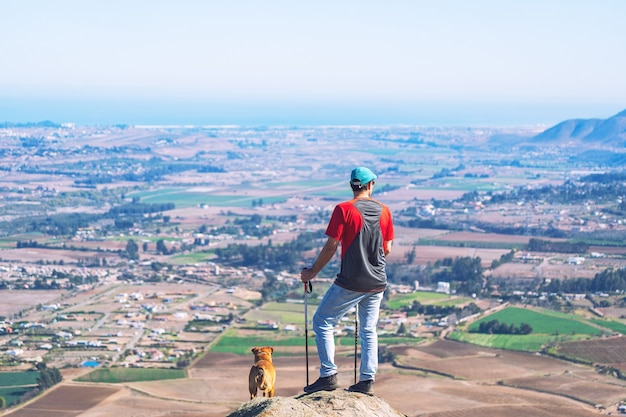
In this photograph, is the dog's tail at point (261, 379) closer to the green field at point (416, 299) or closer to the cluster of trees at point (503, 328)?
the cluster of trees at point (503, 328)

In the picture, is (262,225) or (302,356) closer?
(302,356)

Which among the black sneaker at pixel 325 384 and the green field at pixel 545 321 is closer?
the black sneaker at pixel 325 384

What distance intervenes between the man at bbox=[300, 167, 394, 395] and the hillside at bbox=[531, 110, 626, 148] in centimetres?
16741

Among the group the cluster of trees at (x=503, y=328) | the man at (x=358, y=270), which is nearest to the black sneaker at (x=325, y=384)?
the man at (x=358, y=270)

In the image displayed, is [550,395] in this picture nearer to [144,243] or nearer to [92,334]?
[92,334]

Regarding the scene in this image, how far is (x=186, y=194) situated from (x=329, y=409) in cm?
11115

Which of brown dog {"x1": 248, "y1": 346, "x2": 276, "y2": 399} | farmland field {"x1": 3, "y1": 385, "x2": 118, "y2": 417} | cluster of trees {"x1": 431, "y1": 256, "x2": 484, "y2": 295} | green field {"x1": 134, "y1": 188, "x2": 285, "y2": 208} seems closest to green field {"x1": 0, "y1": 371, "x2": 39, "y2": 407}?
farmland field {"x1": 3, "y1": 385, "x2": 118, "y2": 417}

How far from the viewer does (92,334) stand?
49.5 metres

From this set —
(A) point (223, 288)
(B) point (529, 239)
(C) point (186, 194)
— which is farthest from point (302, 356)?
(C) point (186, 194)

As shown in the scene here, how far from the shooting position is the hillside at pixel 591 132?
174m

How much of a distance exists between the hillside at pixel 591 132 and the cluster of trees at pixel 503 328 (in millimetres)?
125276

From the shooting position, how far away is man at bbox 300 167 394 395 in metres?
8.25

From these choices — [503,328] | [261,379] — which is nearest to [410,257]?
[503,328]

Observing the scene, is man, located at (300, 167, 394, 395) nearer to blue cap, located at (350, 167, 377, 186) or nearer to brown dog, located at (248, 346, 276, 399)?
blue cap, located at (350, 167, 377, 186)
